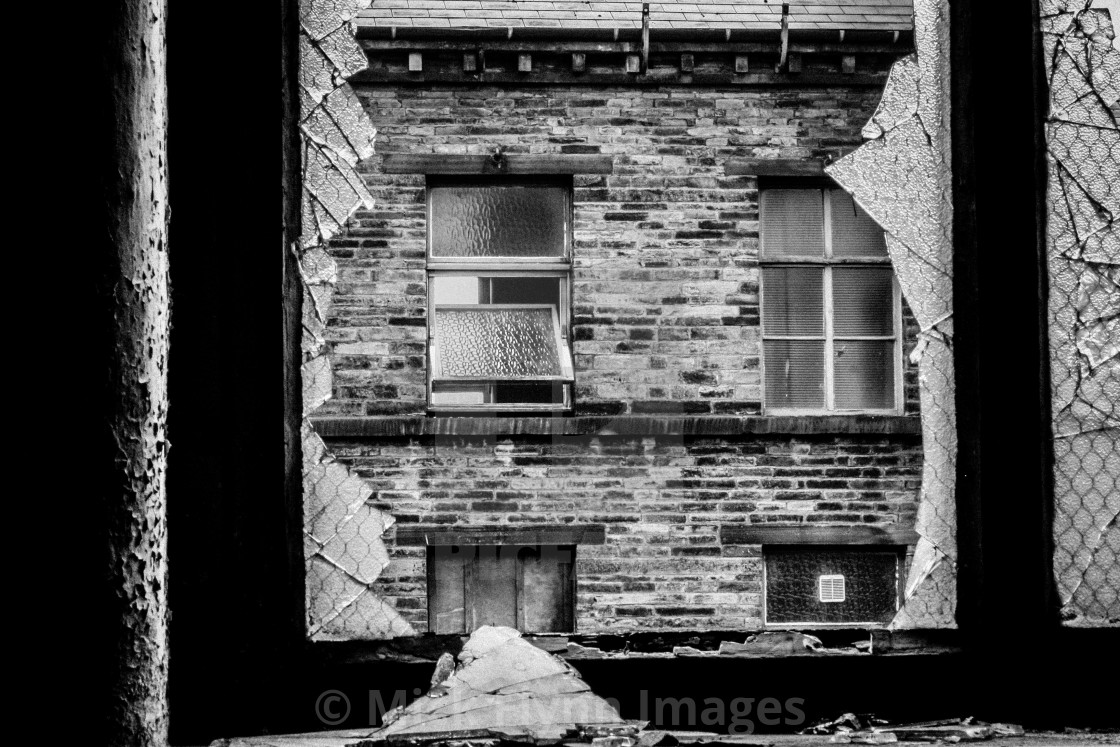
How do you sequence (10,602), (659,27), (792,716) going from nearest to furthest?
(10,602) → (792,716) → (659,27)

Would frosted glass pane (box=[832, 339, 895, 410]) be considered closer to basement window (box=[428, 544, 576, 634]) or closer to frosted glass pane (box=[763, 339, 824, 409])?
frosted glass pane (box=[763, 339, 824, 409])

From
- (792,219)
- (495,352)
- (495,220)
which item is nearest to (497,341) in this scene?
(495,352)

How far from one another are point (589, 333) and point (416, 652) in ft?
16.1

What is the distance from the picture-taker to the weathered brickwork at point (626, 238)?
637 centimetres

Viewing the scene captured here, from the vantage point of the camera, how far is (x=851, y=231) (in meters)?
6.60

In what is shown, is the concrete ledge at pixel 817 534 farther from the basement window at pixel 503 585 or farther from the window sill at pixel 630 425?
the basement window at pixel 503 585

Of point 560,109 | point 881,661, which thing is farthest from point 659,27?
point 881,661

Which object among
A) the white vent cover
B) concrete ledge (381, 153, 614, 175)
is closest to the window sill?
the white vent cover

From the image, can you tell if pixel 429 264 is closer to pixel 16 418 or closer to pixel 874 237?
pixel 874 237

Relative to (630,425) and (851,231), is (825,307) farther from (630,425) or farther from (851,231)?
(630,425)

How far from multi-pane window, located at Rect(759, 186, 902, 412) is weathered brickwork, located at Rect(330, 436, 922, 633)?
1.11 feet

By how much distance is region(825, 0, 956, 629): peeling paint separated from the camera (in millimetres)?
1654

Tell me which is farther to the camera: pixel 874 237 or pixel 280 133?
pixel 874 237

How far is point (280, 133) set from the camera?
1601 mm
